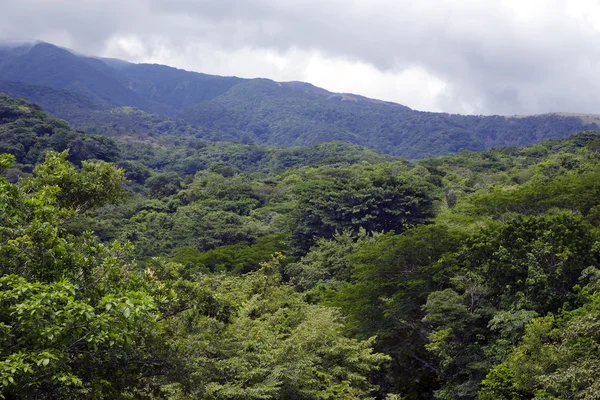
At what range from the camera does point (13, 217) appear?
6340mm

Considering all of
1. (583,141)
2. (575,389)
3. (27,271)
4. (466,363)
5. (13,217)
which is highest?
(583,141)

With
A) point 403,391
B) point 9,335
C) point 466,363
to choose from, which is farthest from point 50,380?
point 403,391

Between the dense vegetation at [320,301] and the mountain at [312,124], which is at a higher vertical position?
the mountain at [312,124]

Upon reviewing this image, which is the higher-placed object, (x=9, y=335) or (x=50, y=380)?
(x=9, y=335)

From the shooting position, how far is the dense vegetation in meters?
5.44

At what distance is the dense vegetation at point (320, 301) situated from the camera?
5.44 meters

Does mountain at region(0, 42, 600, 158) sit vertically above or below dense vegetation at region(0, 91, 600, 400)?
above

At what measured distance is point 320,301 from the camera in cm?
2109

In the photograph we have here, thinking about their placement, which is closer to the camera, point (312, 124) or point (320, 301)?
point (320, 301)

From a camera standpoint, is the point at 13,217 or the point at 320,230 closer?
the point at 13,217

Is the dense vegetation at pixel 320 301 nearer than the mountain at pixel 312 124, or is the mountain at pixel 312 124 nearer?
the dense vegetation at pixel 320 301

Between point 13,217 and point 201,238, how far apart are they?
3124cm

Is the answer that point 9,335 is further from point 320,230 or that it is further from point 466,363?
point 320,230

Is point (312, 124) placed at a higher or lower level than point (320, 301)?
higher
